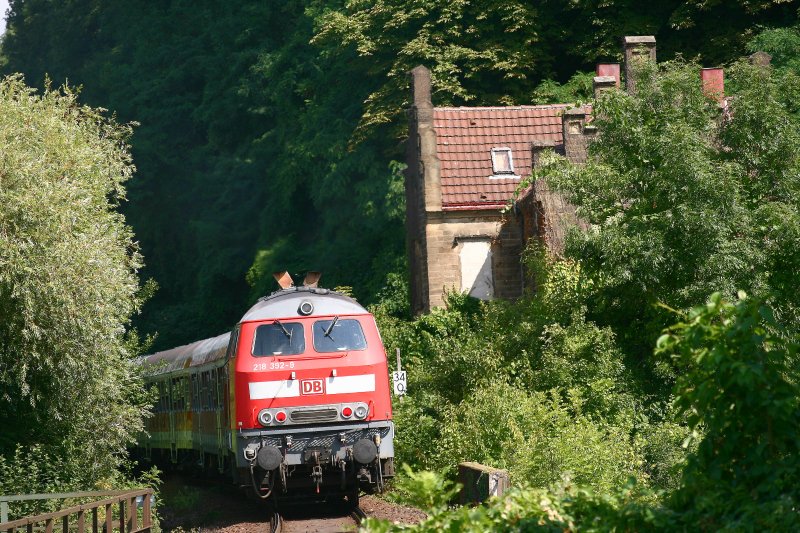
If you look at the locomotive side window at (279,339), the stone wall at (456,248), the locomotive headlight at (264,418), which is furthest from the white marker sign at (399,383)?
the stone wall at (456,248)

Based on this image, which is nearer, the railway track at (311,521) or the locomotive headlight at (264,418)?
the railway track at (311,521)

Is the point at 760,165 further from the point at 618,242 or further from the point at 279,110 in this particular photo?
the point at 279,110

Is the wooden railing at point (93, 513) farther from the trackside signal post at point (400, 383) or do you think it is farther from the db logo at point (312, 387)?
the trackside signal post at point (400, 383)

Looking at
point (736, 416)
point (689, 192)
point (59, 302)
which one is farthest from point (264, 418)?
point (736, 416)

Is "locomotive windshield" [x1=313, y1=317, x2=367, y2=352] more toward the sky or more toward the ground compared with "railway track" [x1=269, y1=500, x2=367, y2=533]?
more toward the sky

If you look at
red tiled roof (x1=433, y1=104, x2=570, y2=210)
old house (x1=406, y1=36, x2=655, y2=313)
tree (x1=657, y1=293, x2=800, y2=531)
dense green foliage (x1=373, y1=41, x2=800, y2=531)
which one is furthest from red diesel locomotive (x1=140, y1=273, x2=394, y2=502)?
red tiled roof (x1=433, y1=104, x2=570, y2=210)

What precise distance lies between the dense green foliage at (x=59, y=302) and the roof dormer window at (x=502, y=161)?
14904 mm

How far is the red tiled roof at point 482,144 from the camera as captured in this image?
35.2 metres

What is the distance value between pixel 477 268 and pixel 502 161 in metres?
3.30

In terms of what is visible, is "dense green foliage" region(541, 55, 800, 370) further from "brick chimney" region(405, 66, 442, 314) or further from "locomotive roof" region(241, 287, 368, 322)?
"brick chimney" region(405, 66, 442, 314)

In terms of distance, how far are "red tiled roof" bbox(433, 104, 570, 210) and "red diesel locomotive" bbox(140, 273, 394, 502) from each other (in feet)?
51.0

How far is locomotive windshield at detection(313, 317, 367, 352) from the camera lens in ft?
62.8

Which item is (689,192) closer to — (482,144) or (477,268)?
(477,268)

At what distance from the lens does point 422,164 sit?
1387 inches
